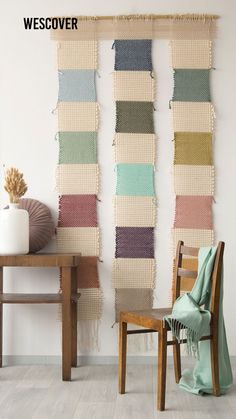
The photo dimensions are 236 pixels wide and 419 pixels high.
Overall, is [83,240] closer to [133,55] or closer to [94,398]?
[94,398]

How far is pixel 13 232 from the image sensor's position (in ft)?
12.2

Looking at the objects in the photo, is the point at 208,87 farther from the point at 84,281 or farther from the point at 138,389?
the point at 138,389

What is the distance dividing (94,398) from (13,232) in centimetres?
109

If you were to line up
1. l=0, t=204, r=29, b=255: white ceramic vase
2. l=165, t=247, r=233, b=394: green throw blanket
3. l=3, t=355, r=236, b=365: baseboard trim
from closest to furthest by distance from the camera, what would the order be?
l=165, t=247, r=233, b=394: green throw blanket
l=0, t=204, r=29, b=255: white ceramic vase
l=3, t=355, r=236, b=365: baseboard trim

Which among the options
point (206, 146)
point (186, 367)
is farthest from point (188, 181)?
point (186, 367)

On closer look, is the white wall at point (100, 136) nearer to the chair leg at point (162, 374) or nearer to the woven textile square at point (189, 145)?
the woven textile square at point (189, 145)

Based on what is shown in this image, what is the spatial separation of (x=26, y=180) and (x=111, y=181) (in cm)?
57

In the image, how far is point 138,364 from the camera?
4.11 metres

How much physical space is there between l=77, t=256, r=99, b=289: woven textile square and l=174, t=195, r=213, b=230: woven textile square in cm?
61

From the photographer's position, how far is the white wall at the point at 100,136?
163 inches

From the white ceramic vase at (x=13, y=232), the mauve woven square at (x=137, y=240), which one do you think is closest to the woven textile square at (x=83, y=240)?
the mauve woven square at (x=137, y=240)

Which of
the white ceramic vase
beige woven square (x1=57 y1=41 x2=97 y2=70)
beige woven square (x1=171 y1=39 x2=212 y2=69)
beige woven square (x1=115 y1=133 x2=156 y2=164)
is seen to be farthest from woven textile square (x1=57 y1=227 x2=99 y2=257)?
beige woven square (x1=171 y1=39 x2=212 y2=69)

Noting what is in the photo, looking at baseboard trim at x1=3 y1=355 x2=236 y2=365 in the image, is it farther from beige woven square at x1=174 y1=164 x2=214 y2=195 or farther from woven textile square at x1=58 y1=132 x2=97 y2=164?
woven textile square at x1=58 y1=132 x2=97 y2=164

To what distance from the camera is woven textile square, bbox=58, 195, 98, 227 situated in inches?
163
